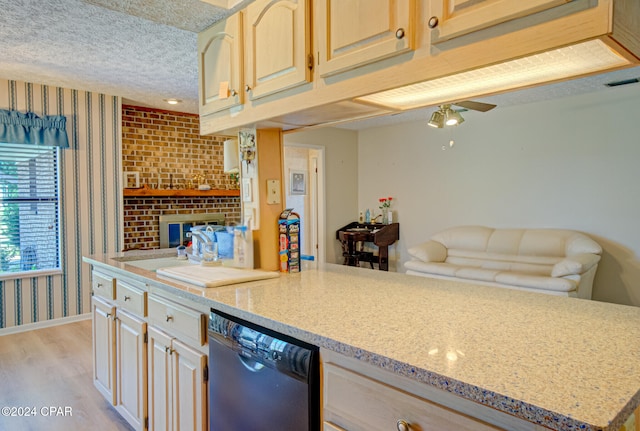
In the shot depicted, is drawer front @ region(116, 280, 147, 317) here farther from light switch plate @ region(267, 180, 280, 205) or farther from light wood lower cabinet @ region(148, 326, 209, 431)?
light switch plate @ region(267, 180, 280, 205)

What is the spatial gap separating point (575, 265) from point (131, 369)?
11.9ft

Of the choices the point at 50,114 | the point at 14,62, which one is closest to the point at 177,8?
the point at 14,62

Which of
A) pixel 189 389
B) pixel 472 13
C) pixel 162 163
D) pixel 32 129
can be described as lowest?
pixel 189 389

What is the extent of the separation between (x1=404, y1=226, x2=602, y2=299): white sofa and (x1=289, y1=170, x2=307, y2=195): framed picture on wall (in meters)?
2.16

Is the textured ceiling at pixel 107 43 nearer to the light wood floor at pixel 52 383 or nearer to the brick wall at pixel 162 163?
Answer: the brick wall at pixel 162 163

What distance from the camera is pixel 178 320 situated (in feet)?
5.60

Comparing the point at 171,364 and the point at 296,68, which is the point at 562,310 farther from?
the point at 171,364

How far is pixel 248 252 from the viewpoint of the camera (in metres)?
1.99

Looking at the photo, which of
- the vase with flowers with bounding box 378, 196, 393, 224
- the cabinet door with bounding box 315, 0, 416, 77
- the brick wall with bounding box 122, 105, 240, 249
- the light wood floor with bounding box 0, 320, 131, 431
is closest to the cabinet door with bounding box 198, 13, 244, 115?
Result: the cabinet door with bounding box 315, 0, 416, 77

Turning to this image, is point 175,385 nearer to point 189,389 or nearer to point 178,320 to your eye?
point 189,389

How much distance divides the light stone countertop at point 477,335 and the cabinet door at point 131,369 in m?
0.53

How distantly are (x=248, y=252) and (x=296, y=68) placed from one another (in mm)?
909

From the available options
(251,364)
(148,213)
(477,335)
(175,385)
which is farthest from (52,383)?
(477,335)

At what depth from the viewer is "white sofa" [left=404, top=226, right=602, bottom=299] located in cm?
373
